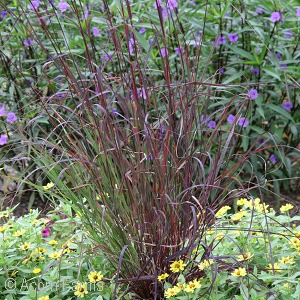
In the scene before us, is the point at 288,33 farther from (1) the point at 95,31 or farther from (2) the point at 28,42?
(2) the point at 28,42

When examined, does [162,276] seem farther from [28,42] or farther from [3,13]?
[3,13]

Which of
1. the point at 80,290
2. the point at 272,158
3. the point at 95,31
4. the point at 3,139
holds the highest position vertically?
the point at 95,31

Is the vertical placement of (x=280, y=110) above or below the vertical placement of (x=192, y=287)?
below

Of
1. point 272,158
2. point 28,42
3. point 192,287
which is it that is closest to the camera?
point 192,287

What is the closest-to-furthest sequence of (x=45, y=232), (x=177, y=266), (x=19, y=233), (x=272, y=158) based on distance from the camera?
(x=177, y=266)
(x=19, y=233)
(x=45, y=232)
(x=272, y=158)

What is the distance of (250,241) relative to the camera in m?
2.47

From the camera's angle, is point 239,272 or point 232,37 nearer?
→ point 239,272

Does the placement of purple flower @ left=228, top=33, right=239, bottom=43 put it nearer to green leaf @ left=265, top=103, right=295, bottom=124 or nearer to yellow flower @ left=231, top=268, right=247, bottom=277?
green leaf @ left=265, top=103, right=295, bottom=124

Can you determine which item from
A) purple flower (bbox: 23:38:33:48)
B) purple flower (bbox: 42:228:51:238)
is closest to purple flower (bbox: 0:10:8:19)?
purple flower (bbox: 23:38:33:48)

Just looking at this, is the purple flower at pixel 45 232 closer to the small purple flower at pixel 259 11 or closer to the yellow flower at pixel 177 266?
the yellow flower at pixel 177 266

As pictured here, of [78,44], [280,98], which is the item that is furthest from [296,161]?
[78,44]

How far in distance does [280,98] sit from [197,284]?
230 cm

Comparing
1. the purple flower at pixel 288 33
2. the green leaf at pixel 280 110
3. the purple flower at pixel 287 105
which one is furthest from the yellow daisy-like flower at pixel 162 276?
the purple flower at pixel 288 33

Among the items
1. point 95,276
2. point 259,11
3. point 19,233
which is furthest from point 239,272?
point 259,11
